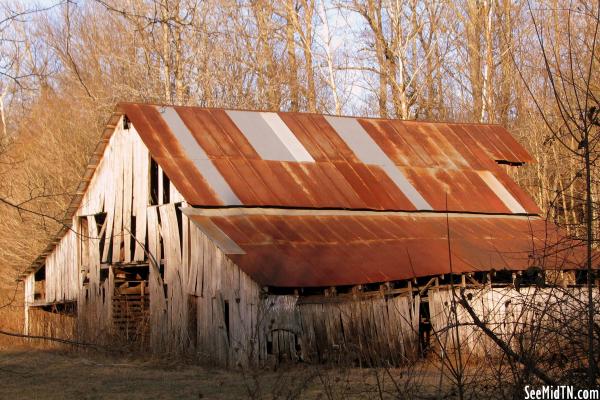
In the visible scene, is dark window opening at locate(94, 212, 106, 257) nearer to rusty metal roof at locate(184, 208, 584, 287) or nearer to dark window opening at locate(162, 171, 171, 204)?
dark window opening at locate(162, 171, 171, 204)

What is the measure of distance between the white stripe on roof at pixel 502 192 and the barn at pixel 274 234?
0.04 meters

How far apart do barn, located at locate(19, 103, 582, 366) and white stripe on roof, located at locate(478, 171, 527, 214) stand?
0.14 ft

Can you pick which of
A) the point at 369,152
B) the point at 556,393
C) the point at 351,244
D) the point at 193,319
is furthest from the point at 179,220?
the point at 556,393

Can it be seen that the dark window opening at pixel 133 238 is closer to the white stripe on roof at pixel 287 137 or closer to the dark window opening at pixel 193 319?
the dark window opening at pixel 193 319

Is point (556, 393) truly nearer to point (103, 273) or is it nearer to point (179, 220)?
point (179, 220)

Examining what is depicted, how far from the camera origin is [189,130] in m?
20.7

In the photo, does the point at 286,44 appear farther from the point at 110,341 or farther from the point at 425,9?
the point at 110,341

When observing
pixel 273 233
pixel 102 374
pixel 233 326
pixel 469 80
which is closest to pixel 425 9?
pixel 469 80

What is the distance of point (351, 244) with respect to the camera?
18.7m

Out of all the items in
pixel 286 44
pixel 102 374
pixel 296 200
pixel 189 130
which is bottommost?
pixel 102 374

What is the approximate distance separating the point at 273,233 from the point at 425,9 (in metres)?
17.4

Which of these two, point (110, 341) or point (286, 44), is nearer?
point (110, 341)

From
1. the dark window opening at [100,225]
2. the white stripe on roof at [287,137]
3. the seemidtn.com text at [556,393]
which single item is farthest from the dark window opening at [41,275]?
the seemidtn.com text at [556,393]

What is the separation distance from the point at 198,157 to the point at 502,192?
852cm
